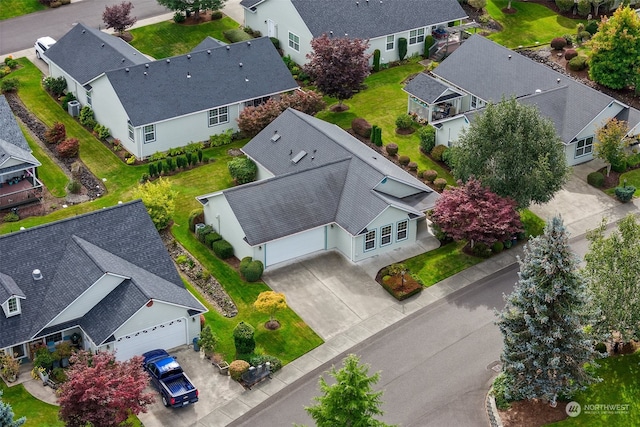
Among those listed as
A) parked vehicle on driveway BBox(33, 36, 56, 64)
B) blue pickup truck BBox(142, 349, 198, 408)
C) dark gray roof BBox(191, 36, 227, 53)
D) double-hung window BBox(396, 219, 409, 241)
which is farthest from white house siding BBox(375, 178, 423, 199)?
parked vehicle on driveway BBox(33, 36, 56, 64)

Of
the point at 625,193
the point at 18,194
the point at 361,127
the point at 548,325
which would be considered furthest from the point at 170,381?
the point at 625,193

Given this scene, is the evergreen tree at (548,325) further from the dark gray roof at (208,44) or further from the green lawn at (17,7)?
the green lawn at (17,7)

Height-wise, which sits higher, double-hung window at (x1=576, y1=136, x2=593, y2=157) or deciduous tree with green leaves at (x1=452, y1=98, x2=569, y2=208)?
deciduous tree with green leaves at (x1=452, y1=98, x2=569, y2=208)

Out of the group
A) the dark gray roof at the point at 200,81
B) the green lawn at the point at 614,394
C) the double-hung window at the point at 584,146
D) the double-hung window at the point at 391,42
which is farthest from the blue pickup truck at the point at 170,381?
the double-hung window at the point at 391,42

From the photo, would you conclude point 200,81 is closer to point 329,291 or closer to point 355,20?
point 355,20

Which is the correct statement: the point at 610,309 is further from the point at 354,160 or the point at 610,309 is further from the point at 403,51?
the point at 403,51

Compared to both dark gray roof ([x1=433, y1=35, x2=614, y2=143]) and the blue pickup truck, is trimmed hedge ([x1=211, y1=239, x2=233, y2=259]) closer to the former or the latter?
the blue pickup truck
